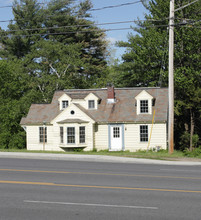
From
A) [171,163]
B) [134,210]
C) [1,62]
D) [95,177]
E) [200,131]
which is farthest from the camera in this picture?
[1,62]

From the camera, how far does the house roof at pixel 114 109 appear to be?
36.2m

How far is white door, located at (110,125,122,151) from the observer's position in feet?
119

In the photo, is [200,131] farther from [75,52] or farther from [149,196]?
[149,196]

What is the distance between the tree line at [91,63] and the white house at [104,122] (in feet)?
11.6

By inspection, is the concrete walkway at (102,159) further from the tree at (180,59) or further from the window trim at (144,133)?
the tree at (180,59)

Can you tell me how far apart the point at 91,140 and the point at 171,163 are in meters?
14.6

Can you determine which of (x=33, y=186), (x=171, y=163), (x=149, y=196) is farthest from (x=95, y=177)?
(x=171, y=163)

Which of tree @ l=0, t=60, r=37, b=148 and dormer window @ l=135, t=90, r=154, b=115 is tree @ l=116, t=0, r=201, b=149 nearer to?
dormer window @ l=135, t=90, r=154, b=115

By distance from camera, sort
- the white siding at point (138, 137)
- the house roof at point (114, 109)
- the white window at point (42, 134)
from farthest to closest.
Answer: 1. the white window at point (42, 134)
2. the house roof at point (114, 109)
3. the white siding at point (138, 137)

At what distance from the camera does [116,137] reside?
3662cm

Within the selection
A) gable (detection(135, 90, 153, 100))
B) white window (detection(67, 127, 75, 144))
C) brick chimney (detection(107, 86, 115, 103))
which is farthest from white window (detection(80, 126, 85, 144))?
gable (detection(135, 90, 153, 100))

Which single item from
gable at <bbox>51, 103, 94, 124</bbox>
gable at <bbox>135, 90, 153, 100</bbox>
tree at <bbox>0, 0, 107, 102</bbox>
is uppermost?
tree at <bbox>0, 0, 107, 102</bbox>

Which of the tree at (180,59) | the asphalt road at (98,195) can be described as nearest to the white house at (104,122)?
the tree at (180,59)

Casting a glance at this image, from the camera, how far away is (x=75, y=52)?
51.0m
